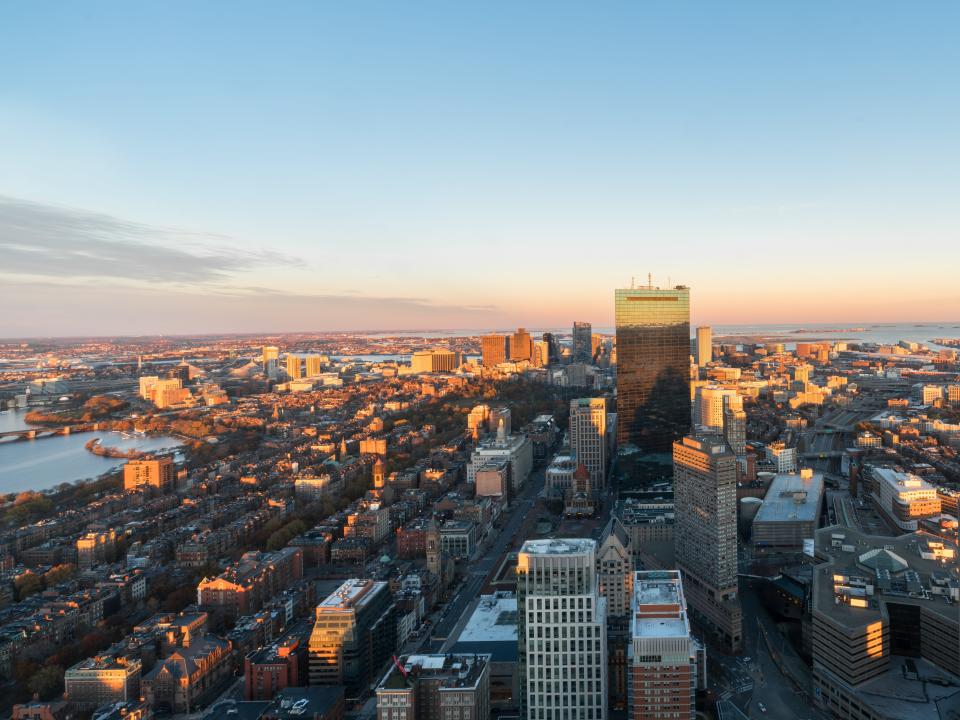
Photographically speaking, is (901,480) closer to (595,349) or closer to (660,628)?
(660,628)

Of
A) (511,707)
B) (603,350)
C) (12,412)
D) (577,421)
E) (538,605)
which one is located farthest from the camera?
(603,350)

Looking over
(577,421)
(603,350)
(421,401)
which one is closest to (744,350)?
(603,350)

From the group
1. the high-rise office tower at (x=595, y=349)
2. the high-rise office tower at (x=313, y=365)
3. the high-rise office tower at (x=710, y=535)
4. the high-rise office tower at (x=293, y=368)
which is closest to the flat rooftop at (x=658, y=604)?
the high-rise office tower at (x=710, y=535)

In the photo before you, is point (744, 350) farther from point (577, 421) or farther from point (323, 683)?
point (323, 683)

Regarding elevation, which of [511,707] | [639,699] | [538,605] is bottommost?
[511,707]

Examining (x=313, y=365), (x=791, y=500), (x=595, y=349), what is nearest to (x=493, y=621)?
(x=791, y=500)

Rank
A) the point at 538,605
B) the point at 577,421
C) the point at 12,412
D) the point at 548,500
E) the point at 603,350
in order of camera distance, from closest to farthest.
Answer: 1. the point at 538,605
2. the point at 548,500
3. the point at 577,421
4. the point at 12,412
5. the point at 603,350
